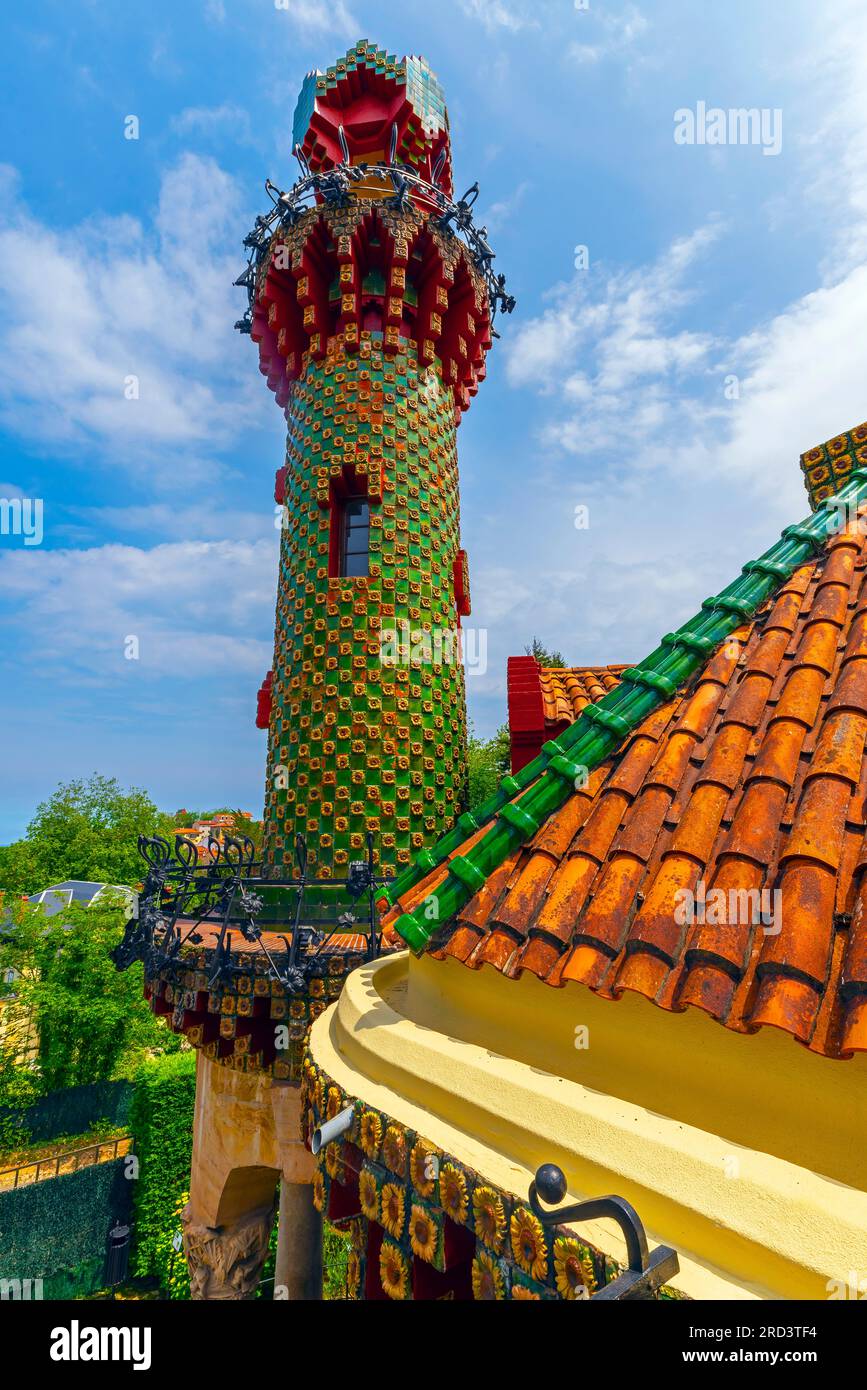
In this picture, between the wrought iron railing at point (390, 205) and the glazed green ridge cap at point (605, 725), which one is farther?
the wrought iron railing at point (390, 205)

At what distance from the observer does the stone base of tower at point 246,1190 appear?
7500mm

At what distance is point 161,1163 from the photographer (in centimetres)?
1898

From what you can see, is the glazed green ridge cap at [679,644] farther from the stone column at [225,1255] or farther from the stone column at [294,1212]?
the stone column at [225,1255]

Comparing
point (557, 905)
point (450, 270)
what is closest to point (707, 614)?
point (557, 905)

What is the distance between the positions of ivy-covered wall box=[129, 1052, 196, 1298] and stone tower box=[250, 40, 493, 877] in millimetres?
14593

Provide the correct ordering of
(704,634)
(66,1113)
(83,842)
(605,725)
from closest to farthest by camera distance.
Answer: (605,725)
(704,634)
(66,1113)
(83,842)

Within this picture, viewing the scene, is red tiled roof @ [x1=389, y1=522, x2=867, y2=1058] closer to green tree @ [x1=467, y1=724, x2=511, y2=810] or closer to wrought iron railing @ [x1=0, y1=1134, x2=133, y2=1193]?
green tree @ [x1=467, y1=724, x2=511, y2=810]

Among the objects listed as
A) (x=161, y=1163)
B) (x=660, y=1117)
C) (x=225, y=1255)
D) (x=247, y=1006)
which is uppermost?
(x=660, y=1117)

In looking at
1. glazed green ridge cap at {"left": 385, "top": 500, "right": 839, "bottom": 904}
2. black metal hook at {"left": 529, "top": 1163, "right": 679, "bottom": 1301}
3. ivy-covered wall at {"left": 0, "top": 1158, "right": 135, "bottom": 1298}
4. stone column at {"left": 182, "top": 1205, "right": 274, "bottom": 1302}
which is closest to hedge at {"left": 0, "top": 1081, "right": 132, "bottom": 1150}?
ivy-covered wall at {"left": 0, "top": 1158, "right": 135, "bottom": 1298}

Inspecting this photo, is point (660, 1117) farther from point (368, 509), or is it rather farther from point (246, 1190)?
point (368, 509)

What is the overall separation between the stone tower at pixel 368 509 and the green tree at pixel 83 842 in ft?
90.7

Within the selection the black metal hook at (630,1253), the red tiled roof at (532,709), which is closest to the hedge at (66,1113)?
the red tiled roof at (532,709)

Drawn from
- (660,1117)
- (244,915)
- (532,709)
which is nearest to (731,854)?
(660,1117)

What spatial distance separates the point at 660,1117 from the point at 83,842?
129 feet
